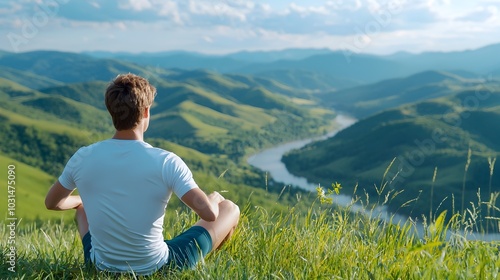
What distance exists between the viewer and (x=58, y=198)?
404cm

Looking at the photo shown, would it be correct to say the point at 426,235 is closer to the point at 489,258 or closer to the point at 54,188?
the point at 489,258

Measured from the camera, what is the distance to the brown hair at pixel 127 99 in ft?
12.0

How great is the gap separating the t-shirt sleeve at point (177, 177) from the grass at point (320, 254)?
60 cm

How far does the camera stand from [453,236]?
13.0 feet

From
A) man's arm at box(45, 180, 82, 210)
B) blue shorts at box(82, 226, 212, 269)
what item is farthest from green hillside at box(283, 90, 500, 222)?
man's arm at box(45, 180, 82, 210)

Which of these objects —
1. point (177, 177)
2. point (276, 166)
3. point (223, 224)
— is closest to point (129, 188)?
point (177, 177)

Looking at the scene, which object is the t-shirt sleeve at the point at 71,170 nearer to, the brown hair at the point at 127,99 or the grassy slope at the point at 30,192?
the brown hair at the point at 127,99

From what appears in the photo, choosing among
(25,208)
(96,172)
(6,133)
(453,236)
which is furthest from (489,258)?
(6,133)

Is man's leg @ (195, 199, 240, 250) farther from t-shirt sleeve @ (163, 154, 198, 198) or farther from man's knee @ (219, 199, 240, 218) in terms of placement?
t-shirt sleeve @ (163, 154, 198, 198)

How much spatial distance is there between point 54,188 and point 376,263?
263 centimetres

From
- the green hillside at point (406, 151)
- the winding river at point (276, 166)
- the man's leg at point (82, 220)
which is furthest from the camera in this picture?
the winding river at point (276, 166)

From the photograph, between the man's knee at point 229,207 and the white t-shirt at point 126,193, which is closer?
the white t-shirt at point 126,193

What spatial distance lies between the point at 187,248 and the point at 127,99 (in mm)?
1428

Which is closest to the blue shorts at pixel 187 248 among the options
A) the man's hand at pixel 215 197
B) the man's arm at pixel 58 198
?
the man's hand at pixel 215 197
